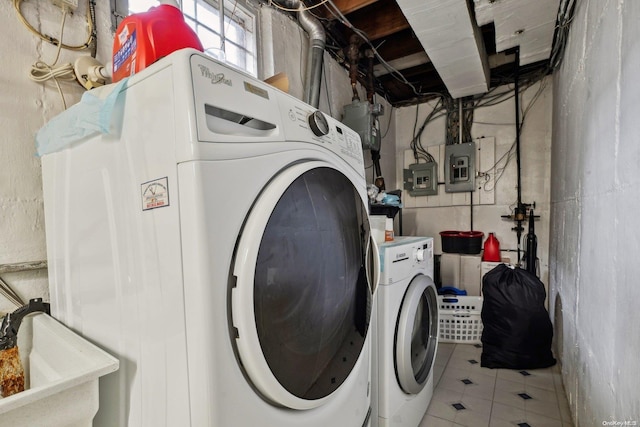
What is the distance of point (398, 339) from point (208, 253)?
1.09 metres

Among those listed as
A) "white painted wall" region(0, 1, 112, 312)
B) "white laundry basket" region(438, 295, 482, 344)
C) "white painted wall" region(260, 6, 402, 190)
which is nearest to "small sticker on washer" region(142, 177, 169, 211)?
"white painted wall" region(0, 1, 112, 312)

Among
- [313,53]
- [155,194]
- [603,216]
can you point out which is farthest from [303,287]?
[313,53]

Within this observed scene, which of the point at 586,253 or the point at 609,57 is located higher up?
the point at 609,57

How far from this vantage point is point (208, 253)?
0.53m

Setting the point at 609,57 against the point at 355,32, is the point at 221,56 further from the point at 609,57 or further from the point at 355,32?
the point at 609,57

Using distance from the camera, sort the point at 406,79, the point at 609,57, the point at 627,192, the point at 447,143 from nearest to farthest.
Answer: the point at 627,192 → the point at 609,57 → the point at 406,79 → the point at 447,143

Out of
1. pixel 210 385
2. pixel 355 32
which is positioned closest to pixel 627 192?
pixel 210 385

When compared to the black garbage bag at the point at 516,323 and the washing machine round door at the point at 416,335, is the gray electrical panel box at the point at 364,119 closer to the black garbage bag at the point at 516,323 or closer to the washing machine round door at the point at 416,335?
the washing machine round door at the point at 416,335

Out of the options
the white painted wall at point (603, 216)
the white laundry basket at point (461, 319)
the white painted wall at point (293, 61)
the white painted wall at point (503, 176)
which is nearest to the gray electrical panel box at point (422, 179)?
the white painted wall at point (503, 176)

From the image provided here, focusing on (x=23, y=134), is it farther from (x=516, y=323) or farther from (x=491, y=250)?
(x=491, y=250)

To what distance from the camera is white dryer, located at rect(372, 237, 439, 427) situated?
130 centimetres

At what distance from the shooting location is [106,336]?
0.73 metres

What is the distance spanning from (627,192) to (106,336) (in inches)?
59.3

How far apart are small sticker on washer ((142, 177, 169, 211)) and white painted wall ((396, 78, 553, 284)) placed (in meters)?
3.23
